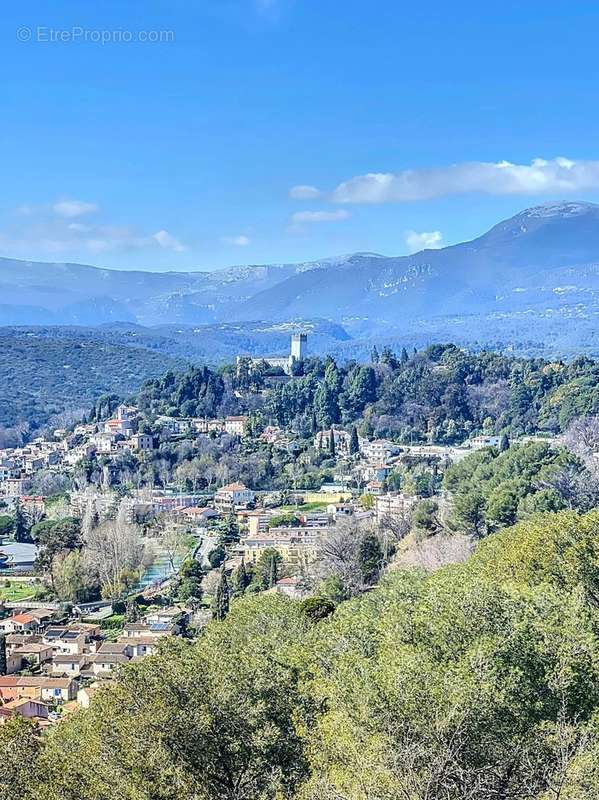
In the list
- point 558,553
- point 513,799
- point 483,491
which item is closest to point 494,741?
point 513,799

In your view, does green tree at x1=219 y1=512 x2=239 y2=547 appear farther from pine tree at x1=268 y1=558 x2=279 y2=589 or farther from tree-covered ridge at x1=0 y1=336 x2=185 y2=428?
tree-covered ridge at x1=0 y1=336 x2=185 y2=428

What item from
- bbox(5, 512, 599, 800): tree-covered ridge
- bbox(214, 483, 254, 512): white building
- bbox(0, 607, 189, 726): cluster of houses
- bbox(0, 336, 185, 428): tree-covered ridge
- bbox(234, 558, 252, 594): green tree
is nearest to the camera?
bbox(5, 512, 599, 800): tree-covered ridge

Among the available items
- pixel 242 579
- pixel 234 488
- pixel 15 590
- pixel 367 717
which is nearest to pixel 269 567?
pixel 242 579

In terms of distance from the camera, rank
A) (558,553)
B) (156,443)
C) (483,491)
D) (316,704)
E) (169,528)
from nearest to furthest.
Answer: (316,704)
(558,553)
(483,491)
(169,528)
(156,443)

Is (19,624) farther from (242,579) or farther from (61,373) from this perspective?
(61,373)

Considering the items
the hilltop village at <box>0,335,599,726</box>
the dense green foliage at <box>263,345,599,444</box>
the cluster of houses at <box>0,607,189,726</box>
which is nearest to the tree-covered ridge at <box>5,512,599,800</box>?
the hilltop village at <box>0,335,599,726</box>

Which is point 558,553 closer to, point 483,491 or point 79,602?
point 483,491

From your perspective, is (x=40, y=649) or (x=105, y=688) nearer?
(x=105, y=688)
